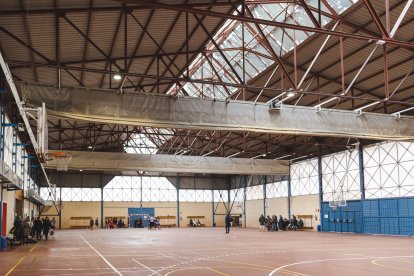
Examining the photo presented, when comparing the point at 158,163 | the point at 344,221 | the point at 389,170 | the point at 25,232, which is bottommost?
the point at 344,221

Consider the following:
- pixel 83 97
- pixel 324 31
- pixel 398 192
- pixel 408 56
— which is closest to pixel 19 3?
pixel 83 97

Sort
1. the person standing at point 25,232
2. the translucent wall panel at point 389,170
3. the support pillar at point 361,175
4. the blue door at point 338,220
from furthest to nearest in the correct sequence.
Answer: the blue door at point 338,220
the support pillar at point 361,175
the translucent wall panel at point 389,170
the person standing at point 25,232

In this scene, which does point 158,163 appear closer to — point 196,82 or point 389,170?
point 389,170

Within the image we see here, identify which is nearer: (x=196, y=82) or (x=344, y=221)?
(x=196, y=82)

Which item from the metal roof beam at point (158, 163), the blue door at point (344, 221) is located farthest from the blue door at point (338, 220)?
the metal roof beam at point (158, 163)

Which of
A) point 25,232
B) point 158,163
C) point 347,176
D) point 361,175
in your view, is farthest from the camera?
point 347,176

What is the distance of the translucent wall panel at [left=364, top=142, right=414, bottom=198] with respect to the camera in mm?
39906

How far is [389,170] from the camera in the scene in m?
41.9

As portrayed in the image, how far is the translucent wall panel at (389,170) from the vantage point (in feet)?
131

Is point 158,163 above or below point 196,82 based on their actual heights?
below

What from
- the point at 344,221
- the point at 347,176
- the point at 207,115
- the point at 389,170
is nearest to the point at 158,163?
the point at 347,176

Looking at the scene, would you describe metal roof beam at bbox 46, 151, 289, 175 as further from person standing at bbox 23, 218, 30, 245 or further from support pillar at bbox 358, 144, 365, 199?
support pillar at bbox 358, 144, 365, 199

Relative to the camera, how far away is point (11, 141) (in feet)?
115

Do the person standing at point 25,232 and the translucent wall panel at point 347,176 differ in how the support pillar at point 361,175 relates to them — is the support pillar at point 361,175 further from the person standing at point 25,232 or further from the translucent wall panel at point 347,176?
the person standing at point 25,232
